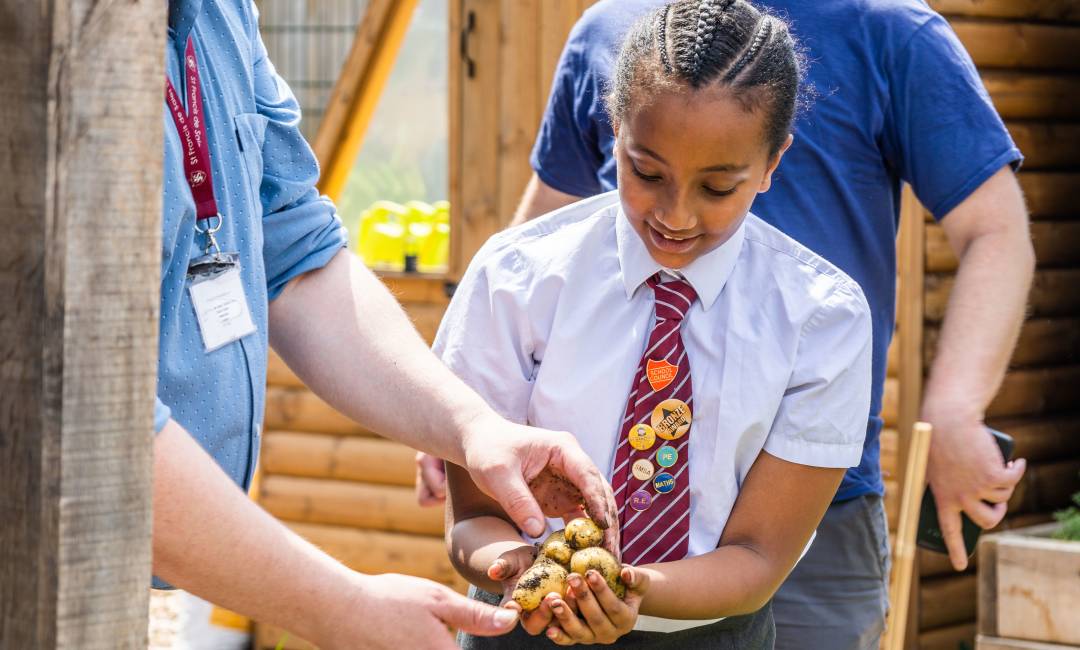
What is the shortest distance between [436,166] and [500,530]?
387 cm

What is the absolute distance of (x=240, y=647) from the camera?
19.1 ft

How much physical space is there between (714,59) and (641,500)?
0.59 metres

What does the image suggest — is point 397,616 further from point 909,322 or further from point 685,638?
point 909,322

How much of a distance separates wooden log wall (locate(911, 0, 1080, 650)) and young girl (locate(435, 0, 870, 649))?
119 inches

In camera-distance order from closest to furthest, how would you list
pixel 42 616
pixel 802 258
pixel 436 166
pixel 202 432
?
pixel 42 616 < pixel 202 432 < pixel 802 258 < pixel 436 166

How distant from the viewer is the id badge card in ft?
5.47

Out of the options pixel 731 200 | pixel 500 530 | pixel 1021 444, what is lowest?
pixel 1021 444

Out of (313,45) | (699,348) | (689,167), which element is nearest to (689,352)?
(699,348)

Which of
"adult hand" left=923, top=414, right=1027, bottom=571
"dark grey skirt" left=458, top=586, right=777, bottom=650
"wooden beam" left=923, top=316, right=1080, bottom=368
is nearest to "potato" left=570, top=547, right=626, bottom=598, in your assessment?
"dark grey skirt" left=458, top=586, right=777, bottom=650

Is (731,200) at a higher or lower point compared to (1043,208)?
higher

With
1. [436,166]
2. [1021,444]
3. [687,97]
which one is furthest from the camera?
[436,166]

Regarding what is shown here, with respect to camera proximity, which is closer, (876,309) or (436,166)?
(876,309)

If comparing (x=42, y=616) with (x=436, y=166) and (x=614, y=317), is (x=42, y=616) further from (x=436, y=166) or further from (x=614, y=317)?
(x=436, y=166)

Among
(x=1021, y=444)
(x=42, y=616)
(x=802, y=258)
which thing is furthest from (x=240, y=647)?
(x=42, y=616)
